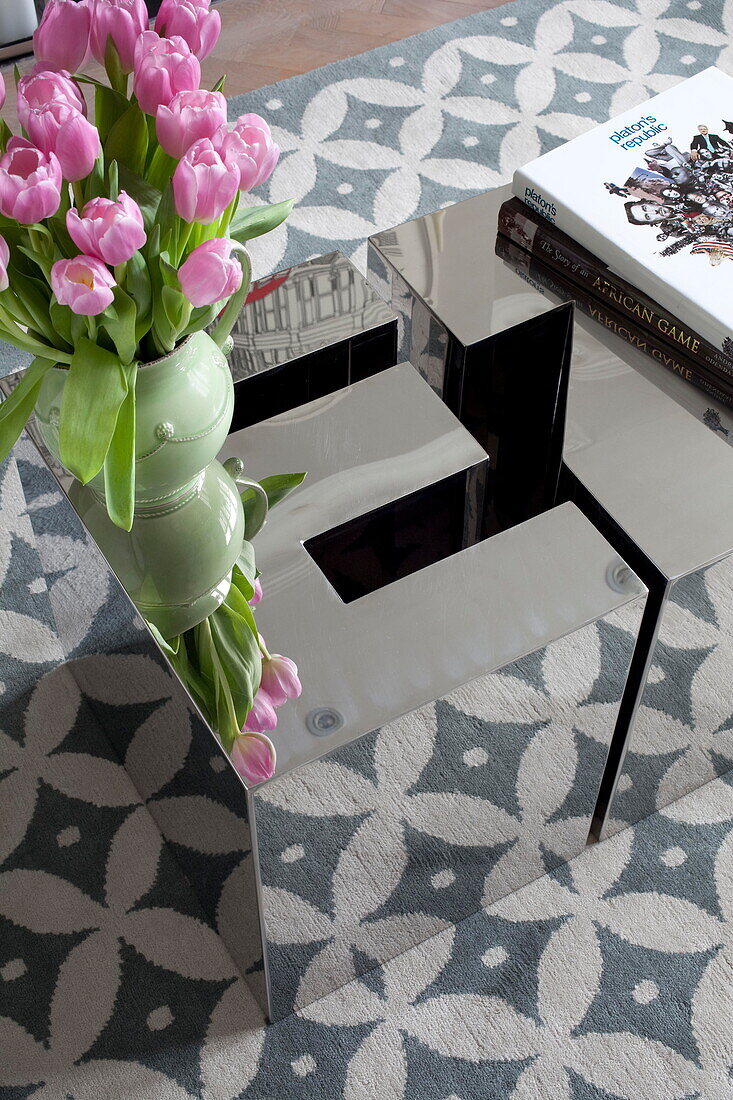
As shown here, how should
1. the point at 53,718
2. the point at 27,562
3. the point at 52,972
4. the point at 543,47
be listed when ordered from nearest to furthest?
the point at 52,972, the point at 53,718, the point at 27,562, the point at 543,47

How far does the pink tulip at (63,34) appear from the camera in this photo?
0.71m

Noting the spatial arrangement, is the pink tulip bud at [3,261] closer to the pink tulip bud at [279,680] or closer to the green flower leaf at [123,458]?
the green flower leaf at [123,458]

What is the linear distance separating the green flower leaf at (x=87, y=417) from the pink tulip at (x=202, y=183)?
0.12m

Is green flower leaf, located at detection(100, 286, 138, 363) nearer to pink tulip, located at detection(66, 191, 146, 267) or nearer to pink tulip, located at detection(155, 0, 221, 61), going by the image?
pink tulip, located at detection(66, 191, 146, 267)

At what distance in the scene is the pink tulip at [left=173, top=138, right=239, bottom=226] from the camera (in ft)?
2.17

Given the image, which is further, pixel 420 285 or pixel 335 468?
pixel 420 285

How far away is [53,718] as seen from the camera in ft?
4.34

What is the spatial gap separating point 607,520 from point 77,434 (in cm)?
50

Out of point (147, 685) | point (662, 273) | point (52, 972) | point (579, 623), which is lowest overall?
point (52, 972)

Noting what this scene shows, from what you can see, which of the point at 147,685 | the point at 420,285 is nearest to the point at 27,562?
the point at 147,685

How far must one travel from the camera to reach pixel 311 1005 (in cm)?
112

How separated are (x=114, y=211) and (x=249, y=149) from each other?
0.11 m

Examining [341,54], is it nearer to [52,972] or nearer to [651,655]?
[651,655]

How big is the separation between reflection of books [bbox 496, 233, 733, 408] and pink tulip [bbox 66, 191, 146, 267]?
0.63m
